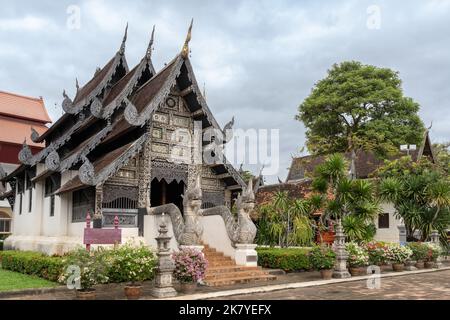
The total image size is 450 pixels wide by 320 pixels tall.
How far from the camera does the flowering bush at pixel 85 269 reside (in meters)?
9.79

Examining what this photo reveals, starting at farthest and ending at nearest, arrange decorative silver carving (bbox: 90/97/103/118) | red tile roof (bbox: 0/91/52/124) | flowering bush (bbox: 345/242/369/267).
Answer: red tile roof (bbox: 0/91/52/124), decorative silver carving (bbox: 90/97/103/118), flowering bush (bbox: 345/242/369/267)

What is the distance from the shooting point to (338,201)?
17.8m

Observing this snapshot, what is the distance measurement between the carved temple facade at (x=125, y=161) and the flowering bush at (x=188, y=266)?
3167mm

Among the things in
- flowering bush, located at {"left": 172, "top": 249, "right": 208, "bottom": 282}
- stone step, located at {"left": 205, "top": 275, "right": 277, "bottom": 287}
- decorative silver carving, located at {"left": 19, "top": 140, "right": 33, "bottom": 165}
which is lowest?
stone step, located at {"left": 205, "top": 275, "right": 277, "bottom": 287}

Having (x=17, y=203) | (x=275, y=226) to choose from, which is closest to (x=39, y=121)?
(x=17, y=203)

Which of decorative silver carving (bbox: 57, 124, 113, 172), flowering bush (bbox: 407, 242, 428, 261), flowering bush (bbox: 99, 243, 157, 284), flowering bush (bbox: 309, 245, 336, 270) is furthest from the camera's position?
flowering bush (bbox: 407, 242, 428, 261)

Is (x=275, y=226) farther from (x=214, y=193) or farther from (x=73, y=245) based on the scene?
(x=73, y=245)

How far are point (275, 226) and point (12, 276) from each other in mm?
9270

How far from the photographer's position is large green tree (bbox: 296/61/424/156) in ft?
107

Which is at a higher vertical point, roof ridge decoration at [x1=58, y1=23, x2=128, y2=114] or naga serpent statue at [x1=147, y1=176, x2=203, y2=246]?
roof ridge decoration at [x1=58, y1=23, x2=128, y2=114]

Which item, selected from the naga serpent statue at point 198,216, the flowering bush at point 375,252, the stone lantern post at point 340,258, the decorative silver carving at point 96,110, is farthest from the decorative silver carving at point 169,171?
the flowering bush at point 375,252

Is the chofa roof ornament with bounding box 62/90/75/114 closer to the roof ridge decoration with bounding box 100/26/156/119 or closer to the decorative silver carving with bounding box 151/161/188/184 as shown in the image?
the roof ridge decoration with bounding box 100/26/156/119

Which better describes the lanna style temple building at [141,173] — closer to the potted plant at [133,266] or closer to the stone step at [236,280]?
the stone step at [236,280]

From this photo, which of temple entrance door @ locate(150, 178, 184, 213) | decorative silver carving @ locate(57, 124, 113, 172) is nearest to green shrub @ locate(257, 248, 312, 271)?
temple entrance door @ locate(150, 178, 184, 213)
